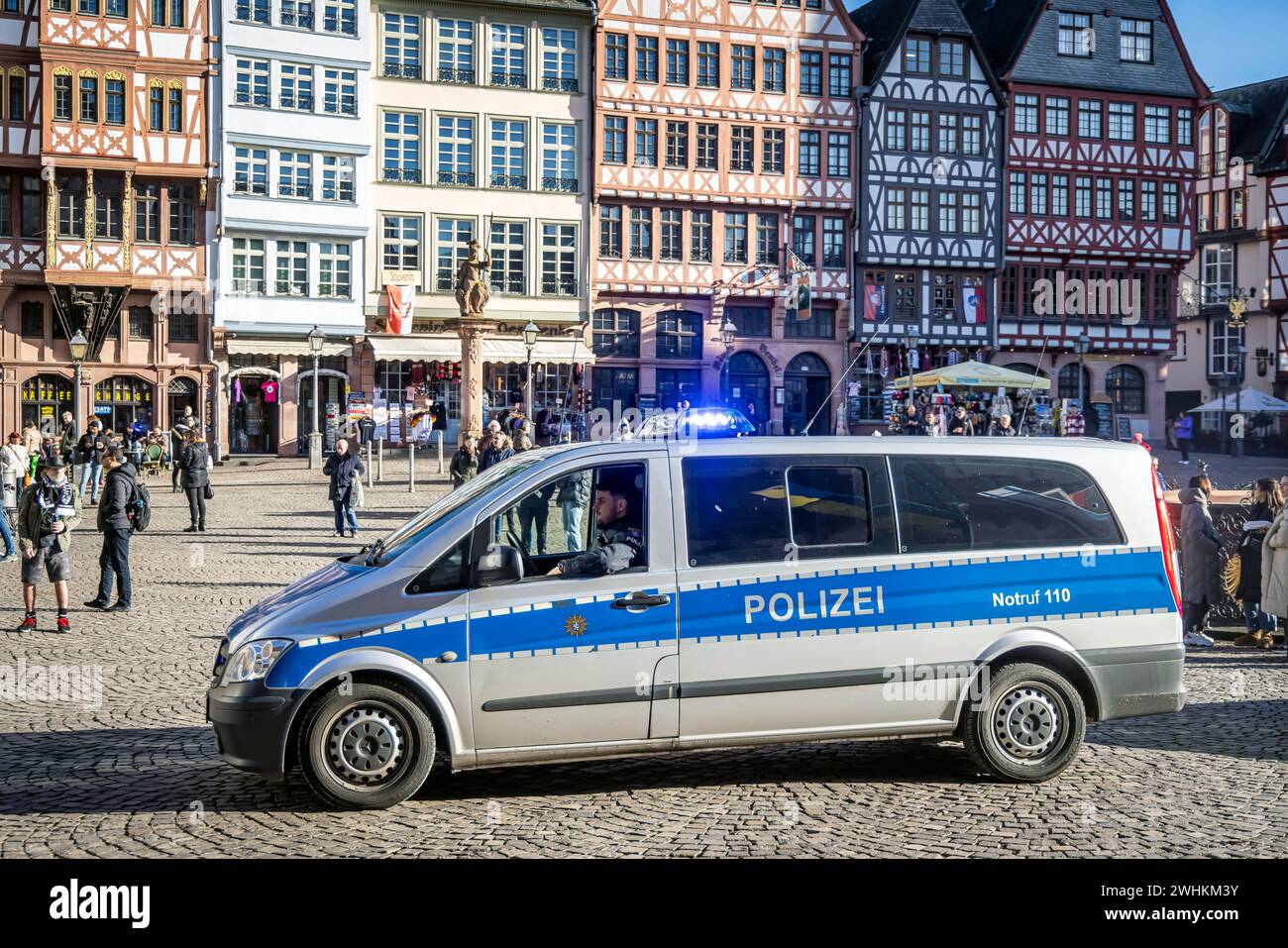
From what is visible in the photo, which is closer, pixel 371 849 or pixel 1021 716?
pixel 371 849

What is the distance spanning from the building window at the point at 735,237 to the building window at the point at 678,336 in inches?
93.3

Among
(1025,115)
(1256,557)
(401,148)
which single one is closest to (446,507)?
(1256,557)

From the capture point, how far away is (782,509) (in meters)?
7.90

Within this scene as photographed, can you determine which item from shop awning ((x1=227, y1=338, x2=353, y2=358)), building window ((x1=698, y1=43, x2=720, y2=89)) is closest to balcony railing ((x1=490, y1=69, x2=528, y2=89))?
building window ((x1=698, y1=43, x2=720, y2=89))

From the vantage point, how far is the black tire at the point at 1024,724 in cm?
809

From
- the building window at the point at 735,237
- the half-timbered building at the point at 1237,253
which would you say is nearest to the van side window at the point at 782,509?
the building window at the point at 735,237

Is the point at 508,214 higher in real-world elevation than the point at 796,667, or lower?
higher

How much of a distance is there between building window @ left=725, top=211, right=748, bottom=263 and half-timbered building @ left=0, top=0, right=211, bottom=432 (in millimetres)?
16987

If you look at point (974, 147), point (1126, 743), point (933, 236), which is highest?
point (974, 147)
